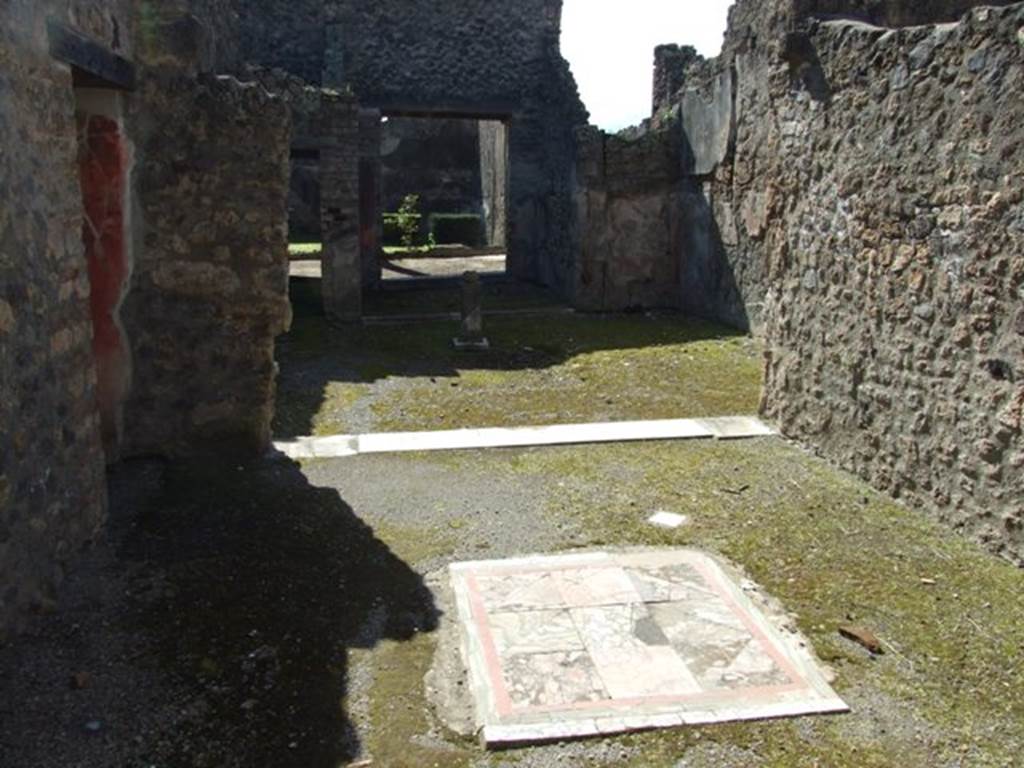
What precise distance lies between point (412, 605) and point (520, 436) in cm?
322

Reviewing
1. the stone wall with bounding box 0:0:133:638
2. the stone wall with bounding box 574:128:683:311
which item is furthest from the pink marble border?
the stone wall with bounding box 574:128:683:311

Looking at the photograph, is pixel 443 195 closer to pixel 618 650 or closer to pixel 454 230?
pixel 454 230

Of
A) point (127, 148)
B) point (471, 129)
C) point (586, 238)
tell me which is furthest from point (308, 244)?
point (127, 148)

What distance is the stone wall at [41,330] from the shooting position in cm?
432

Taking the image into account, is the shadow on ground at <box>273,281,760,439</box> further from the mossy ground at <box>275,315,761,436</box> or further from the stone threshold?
the stone threshold

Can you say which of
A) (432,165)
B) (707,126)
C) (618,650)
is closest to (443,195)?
(432,165)

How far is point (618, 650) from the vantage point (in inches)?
171

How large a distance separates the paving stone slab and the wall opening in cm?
301

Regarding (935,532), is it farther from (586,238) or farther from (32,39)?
(586,238)

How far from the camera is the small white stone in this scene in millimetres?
5973

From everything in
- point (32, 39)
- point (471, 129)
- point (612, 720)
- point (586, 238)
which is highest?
point (471, 129)

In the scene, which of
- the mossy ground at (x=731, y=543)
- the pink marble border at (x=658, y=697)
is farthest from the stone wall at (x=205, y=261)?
the pink marble border at (x=658, y=697)

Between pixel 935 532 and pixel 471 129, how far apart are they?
86.4ft

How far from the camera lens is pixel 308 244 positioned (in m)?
25.1
